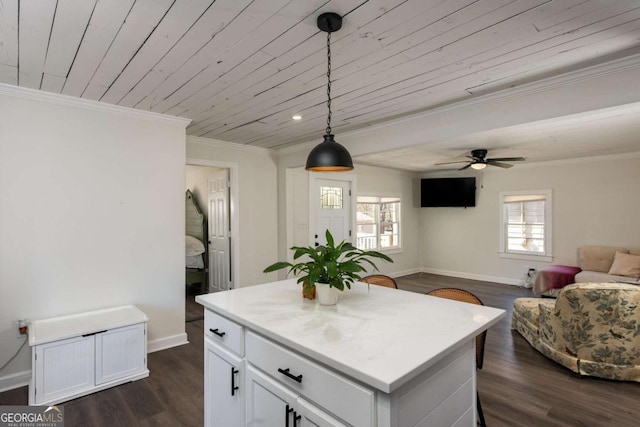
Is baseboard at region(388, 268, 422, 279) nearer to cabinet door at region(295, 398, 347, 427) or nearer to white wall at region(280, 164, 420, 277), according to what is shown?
white wall at region(280, 164, 420, 277)

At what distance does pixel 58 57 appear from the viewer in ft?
7.02

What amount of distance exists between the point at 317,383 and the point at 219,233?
433 cm

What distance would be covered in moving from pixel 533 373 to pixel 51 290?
14.0 feet

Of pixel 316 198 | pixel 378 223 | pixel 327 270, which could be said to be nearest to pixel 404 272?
pixel 378 223

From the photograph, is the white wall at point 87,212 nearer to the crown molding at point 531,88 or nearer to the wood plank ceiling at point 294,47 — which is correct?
the wood plank ceiling at point 294,47

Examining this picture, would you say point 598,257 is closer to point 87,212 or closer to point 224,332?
point 224,332

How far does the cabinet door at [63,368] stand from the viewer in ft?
7.97

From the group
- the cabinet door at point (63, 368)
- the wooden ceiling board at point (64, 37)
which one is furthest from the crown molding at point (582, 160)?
the cabinet door at point (63, 368)

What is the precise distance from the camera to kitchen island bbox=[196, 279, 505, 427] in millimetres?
1094

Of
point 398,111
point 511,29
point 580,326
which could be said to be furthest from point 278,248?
point 511,29

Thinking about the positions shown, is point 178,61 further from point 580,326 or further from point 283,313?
point 580,326

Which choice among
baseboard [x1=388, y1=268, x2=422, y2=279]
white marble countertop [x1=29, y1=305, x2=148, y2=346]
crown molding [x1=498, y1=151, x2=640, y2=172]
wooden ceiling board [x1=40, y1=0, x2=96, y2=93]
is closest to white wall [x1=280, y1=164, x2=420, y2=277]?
baseboard [x1=388, y1=268, x2=422, y2=279]

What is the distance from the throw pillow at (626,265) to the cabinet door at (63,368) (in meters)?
6.65

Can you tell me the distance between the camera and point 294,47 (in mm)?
1987
